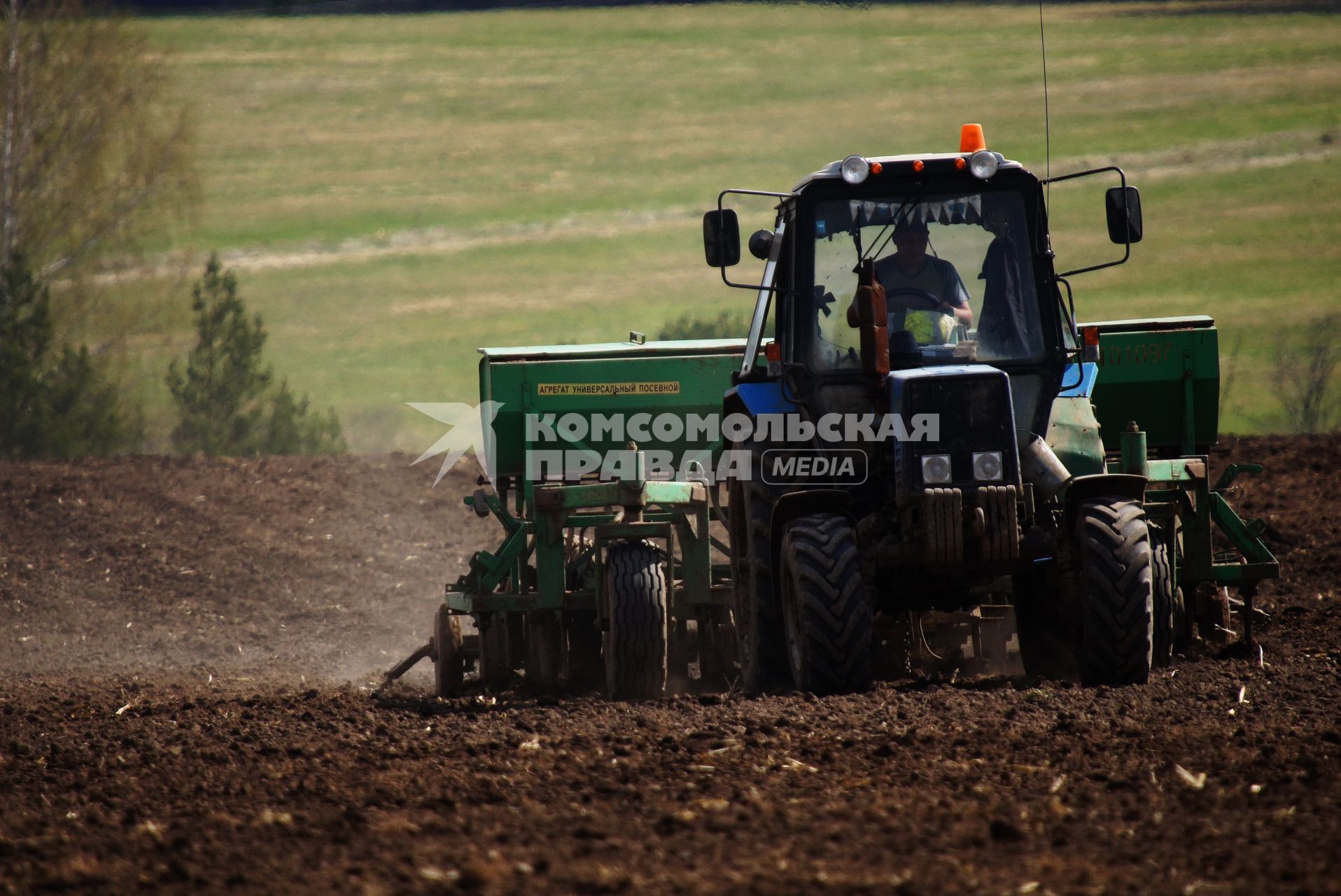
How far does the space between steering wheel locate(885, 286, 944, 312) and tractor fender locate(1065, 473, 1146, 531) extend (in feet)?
3.75

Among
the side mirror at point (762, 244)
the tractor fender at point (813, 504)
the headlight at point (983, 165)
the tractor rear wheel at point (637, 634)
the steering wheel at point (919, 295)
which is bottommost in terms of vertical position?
the tractor rear wheel at point (637, 634)

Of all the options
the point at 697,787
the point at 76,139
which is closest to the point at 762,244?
the point at 697,787

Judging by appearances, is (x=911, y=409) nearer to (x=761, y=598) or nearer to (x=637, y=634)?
(x=761, y=598)

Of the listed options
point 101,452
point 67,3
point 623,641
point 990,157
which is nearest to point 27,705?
point 623,641

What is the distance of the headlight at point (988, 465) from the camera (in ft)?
23.0

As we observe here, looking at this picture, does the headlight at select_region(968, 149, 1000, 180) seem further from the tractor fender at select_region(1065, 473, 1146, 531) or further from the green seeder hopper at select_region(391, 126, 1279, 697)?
the tractor fender at select_region(1065, 473, 1146, 531)

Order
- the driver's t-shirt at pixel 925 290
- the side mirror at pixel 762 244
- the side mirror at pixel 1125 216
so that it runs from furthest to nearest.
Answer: the side mirror at pixel 762 244 < the driver's t-shirt at pixel 925 290 < the side mirror at pixel 1125 216

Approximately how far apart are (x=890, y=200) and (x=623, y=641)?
A: 8.51ft

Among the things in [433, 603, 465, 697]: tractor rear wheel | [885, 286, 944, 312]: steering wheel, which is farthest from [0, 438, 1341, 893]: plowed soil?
[885, 286, 944, 312]: steering wheel

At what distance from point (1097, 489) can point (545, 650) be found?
3.77 meters

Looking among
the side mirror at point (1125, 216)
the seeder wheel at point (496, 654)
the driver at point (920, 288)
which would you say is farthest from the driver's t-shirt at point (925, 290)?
the seeder wheel at point (496, 654)

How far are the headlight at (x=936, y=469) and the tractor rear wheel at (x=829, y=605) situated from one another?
41 cm

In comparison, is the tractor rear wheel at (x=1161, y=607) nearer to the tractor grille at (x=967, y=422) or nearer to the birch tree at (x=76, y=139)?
the tractor grille at (x=967, y=422)

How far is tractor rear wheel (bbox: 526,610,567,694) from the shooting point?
9609mm
